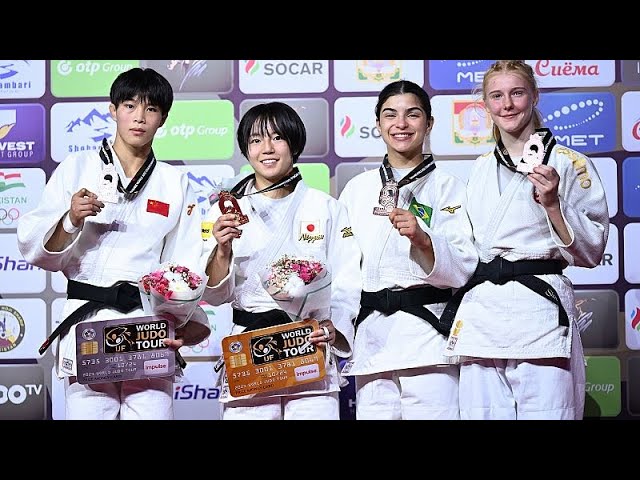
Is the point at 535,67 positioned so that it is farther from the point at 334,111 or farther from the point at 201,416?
the point at 201,416

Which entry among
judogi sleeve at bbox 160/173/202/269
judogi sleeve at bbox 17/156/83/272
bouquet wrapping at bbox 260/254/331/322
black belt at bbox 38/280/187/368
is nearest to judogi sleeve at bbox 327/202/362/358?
bouquet wrapping at bbox 260/254/331/322

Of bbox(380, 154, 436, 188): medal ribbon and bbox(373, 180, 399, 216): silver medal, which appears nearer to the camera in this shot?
bbox(373, 180, 399, 216): silver medal

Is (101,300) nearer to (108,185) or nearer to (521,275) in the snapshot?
(108,185)

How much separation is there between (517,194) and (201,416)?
5.86 ft

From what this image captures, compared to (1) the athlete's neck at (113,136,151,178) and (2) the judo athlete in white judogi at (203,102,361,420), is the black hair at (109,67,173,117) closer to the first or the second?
(1) the athlete's neck at (113,136,151,178)

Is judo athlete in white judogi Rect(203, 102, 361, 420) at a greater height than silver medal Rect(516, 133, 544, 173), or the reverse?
silver medal Rect(516, 133, 544, 173)

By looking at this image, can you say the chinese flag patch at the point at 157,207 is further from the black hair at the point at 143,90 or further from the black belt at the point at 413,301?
the black belt at the point at 413,301

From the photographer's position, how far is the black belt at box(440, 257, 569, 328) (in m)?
3.38

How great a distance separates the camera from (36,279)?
429 cm

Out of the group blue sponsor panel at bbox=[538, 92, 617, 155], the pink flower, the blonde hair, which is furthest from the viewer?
blue sponsor panel at bbox=[538, 92, 617, 155]

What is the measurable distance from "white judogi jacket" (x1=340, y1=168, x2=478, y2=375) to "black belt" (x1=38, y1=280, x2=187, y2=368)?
0.83 m

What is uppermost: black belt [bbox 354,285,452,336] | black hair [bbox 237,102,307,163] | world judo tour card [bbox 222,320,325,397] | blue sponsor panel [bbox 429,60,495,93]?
blue sponsor panel [bbox 429,60,495,93]

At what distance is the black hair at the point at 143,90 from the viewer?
3594 millimetres

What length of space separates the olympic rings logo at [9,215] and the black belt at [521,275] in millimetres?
→ 1965
